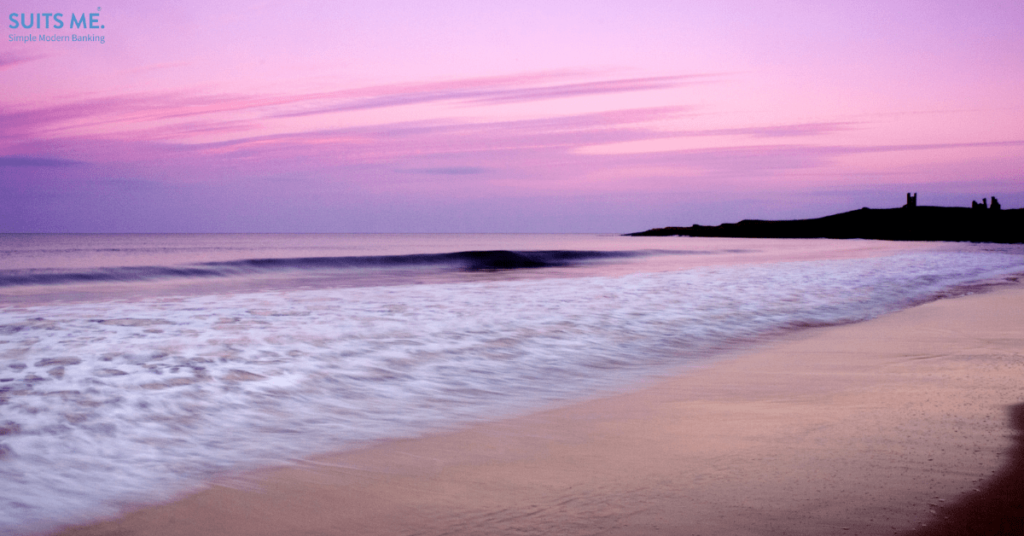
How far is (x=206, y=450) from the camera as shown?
10.5 ft

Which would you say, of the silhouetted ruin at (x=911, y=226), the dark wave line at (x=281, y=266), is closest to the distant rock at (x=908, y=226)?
the silhouetted ruin at (x=911, y=226)

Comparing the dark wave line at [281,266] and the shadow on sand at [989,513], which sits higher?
the dark wave line at [281,266]

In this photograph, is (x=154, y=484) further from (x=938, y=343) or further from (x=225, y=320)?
(x=938, y=343)

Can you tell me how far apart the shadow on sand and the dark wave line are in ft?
59.6

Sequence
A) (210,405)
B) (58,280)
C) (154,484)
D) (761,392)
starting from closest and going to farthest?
(154,484)
(210,405)
(761,392)
(58,280)

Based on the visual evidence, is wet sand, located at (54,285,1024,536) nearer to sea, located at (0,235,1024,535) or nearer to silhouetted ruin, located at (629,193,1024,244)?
sea, located at (0,235,1024,535)

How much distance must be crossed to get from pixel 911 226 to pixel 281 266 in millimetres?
82638

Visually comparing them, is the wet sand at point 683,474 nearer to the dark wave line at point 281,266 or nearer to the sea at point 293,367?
the sea at point 293,367

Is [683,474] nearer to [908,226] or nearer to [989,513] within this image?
[989,513]

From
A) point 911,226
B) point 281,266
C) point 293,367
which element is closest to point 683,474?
point 293,367

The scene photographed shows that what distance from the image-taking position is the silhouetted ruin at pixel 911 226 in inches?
2803

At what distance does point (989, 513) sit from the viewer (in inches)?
85.1

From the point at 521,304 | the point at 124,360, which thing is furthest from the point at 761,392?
the point at 521,304

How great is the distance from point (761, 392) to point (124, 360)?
434 cm
